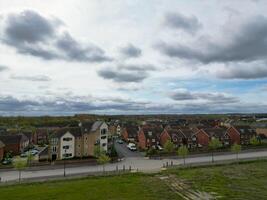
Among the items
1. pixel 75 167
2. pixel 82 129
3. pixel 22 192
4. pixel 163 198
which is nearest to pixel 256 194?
pixel 163 198

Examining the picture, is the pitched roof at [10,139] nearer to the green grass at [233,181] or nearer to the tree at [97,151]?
the tree at [97,151]

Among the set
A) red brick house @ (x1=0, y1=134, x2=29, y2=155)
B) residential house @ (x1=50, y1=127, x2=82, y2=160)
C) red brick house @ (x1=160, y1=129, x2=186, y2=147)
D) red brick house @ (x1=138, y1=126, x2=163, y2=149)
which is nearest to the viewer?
residential house @ (x1=50, y1=127, x2=82, y2=160)

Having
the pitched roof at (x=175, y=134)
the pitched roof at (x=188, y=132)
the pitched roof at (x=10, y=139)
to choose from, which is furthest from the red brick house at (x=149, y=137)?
the pitched roof at (x=10, y=139)

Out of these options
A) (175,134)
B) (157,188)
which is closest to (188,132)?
(175,134)

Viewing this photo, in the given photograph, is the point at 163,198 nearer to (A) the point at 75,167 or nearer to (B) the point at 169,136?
(A) the point at 75,167

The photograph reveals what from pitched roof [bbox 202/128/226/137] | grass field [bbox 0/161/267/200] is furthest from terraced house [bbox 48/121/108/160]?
pitched roof [bbox 202/128/226/137]

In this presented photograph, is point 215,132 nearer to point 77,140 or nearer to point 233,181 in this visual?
point 77,140

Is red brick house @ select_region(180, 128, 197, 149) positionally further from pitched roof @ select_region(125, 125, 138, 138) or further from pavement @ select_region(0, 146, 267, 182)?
pitched roof @ select_region(125, 125, 138, 138)
